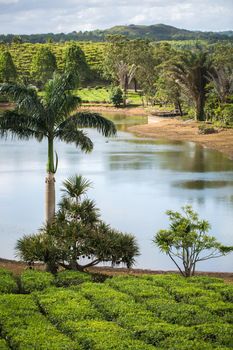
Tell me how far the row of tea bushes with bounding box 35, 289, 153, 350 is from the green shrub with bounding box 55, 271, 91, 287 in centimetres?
98

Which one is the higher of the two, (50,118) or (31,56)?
(31,56)

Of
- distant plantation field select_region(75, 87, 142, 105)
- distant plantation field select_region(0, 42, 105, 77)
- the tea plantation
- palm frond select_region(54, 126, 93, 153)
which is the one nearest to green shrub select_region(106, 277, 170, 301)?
the tea plantation

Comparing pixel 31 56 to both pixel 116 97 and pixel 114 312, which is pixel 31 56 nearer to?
pixel 116 97

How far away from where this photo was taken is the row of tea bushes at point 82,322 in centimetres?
1182

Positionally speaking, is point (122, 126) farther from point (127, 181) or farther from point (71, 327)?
point (71, 327)

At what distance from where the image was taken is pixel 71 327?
12.8 meters

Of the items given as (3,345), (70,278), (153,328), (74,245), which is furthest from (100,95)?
(3,345)

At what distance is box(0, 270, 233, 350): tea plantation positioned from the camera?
12.0 meters

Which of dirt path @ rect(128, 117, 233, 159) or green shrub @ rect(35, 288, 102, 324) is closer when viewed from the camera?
green shrub @ rect(35, 288, 102, 324)

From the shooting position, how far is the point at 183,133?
63562mm

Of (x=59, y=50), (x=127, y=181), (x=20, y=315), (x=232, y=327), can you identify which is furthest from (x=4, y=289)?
(x=59, y=50)

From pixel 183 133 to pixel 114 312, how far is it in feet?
166

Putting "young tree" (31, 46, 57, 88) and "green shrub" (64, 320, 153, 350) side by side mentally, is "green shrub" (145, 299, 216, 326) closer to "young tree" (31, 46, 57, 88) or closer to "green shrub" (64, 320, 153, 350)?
"green shrub" (64, 320, 153, 350)

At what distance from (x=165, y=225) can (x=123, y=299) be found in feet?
38.4
